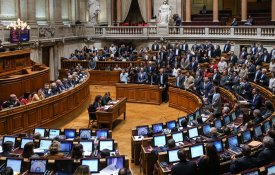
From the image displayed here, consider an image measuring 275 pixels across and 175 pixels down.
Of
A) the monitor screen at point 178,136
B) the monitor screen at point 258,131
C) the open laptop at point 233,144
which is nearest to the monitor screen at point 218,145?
the open laptop at point 233,144

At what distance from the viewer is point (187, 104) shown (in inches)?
723

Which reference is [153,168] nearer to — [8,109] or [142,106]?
[8,109]

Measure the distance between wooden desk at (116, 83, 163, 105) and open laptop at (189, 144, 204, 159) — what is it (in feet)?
38.1

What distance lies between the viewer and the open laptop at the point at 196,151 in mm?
9031

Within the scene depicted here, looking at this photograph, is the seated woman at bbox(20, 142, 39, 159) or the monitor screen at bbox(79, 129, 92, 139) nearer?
the seated woman at bbox(20, 142, 39, 159)

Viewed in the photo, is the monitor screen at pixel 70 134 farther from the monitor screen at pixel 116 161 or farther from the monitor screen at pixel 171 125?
the monitor screen at pixel 116 161

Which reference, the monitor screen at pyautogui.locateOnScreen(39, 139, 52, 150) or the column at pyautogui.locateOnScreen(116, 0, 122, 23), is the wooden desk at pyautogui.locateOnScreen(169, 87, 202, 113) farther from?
the column at pyautogui.locateOnScreen(116, 0, 122, 23)

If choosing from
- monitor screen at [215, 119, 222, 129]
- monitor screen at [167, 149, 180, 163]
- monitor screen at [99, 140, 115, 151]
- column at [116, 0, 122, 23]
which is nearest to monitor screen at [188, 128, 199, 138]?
monitor screen at [215, 119, 222, 129]

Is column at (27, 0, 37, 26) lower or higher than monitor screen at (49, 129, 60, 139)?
higher

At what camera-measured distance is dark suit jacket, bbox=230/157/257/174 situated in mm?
7891

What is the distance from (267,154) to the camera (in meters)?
8.07

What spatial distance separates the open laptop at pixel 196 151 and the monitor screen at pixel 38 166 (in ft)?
9.67

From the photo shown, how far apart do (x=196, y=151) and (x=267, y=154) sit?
1551 mm

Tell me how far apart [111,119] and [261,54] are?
29.1ft
